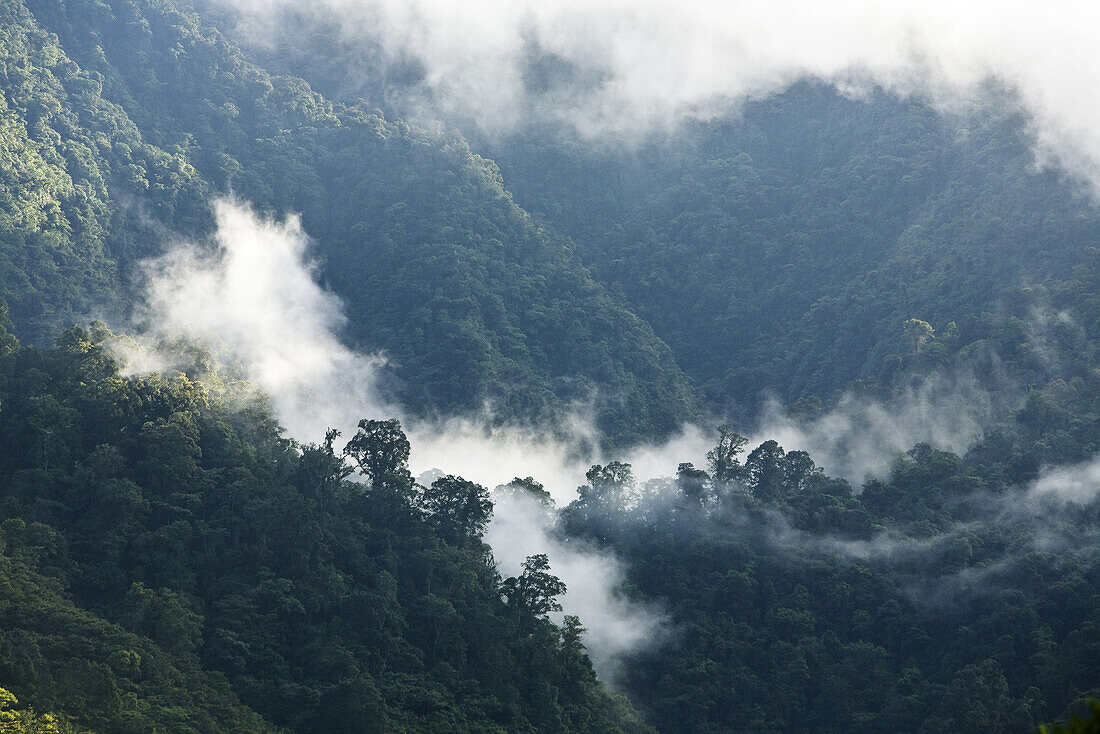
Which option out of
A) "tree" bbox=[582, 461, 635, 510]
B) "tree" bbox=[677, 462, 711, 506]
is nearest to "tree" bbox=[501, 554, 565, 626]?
"tree" bbox=[582, 461, 635, 510]

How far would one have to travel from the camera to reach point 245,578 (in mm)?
58656

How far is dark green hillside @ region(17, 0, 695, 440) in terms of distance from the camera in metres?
98.2

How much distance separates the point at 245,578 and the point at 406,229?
52094 millimetres

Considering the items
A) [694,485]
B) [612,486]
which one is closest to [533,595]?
[612,486]

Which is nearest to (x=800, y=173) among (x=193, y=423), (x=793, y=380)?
(x=793, y=380)

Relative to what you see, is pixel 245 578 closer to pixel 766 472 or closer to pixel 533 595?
pixel 533 595

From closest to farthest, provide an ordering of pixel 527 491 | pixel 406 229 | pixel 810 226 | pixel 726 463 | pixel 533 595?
pixel 533 595, pixel 527 491, pixel 726 463, pixel 406 229, pixel 810 226

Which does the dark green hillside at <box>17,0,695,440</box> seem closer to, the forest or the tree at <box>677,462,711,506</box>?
the forest

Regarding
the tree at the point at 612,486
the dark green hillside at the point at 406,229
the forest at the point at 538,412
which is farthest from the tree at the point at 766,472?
the dark green hillside at the point at 406,229

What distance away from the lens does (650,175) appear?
4909 inches

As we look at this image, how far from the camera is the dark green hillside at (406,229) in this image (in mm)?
98250

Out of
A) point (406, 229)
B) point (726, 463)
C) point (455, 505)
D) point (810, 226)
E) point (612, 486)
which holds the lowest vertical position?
point (455, 505)

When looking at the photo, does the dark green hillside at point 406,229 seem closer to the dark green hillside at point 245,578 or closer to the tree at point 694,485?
the tree at point 694,485

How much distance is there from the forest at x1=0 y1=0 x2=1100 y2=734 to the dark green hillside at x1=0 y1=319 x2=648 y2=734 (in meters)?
0.19
